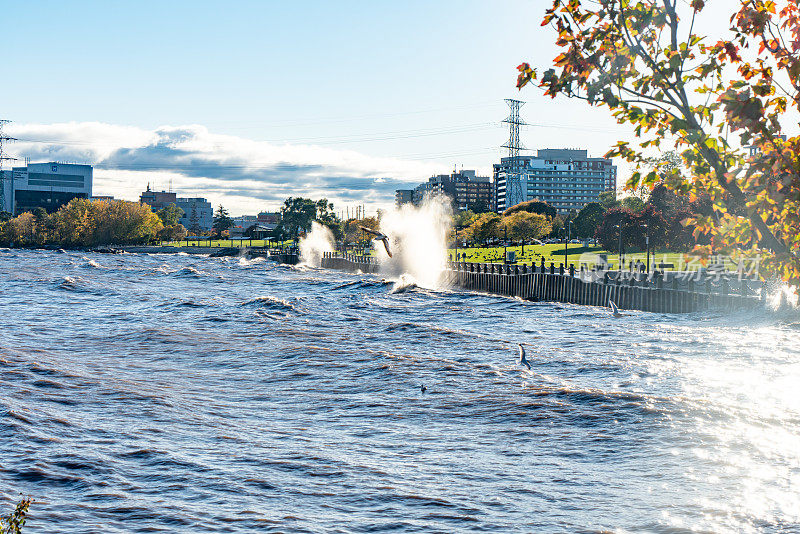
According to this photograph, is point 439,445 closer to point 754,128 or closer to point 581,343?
point 754,128

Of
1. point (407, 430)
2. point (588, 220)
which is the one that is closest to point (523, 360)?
point (407, 430)

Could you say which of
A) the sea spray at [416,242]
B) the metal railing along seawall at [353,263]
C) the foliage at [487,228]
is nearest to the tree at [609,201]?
the foliage at [487,228]

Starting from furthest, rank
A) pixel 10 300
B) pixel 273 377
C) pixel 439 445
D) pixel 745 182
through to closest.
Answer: pixel 10 300, pixel 273 377, pixel 439 445, pixel 745 182

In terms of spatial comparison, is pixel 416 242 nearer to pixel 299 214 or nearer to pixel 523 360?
pixel 523 360

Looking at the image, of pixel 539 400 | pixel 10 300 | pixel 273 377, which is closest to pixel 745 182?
pixel 539 400

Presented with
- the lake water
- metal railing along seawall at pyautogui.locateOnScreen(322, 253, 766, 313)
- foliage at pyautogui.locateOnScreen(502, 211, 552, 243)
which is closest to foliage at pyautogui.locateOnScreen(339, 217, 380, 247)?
foliage at pyautogui.locateOnScreen(502, 211, 552, 243)

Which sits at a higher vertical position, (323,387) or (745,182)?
(745,182)

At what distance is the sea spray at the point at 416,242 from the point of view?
78.1m

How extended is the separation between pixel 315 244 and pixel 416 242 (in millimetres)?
79108

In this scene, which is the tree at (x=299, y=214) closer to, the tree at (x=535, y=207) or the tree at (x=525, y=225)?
the tree at (x=535, y=207)

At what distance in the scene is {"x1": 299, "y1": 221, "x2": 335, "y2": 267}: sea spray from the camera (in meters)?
138

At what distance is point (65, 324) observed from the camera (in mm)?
36781

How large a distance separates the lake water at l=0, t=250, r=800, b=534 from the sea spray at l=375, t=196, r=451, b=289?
45.8 metres

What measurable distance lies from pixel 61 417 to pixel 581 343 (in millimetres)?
18676
